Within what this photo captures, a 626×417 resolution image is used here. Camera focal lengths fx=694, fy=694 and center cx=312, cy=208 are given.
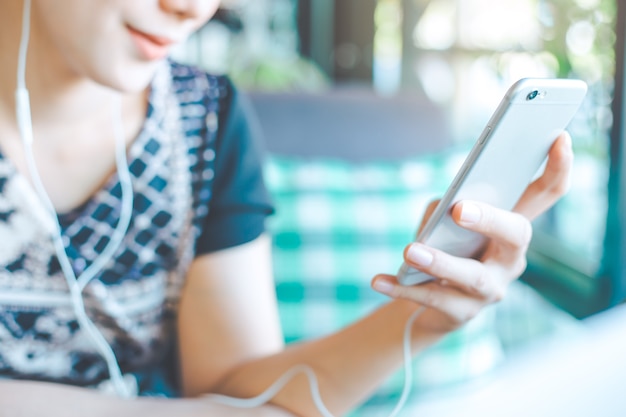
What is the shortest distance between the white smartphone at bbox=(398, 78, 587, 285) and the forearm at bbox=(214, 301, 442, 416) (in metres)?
0.10

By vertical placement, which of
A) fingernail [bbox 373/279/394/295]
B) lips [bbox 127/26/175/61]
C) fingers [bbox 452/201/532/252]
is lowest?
fingernail [bbox 373/279/394/295]

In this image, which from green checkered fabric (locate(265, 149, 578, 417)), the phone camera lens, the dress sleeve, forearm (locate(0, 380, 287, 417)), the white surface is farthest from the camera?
green checkered fabric (locate(265, 149, 578, 417))

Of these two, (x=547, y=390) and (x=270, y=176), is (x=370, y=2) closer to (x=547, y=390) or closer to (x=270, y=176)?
(x=270, y=176)

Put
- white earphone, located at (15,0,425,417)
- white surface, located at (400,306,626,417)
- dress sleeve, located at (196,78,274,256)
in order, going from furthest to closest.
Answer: dress sleeve, located at (196,78,274,256), white earphone, located at (15,0,425,417), white surface, located at (400,306,626,417)

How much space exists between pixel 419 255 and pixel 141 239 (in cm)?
40

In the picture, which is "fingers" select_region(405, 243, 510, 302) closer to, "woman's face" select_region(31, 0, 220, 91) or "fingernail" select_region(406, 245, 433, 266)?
"fingernail" select_region(406, 245, 433, 266)

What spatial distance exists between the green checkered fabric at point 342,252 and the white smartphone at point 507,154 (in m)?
0.64

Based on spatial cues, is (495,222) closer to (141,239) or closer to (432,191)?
(141,239)

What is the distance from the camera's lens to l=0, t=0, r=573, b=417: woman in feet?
2.26

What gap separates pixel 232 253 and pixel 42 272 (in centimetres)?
22

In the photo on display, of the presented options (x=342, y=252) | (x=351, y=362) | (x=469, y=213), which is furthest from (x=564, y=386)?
(x=342, y=252)

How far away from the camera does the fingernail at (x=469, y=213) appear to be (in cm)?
55

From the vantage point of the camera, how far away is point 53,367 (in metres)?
0.82

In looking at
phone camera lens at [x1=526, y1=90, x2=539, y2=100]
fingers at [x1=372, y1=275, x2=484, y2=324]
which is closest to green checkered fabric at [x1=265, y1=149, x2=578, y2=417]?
fingers at [x1=372, y1=275, x2=484, y2=324]
